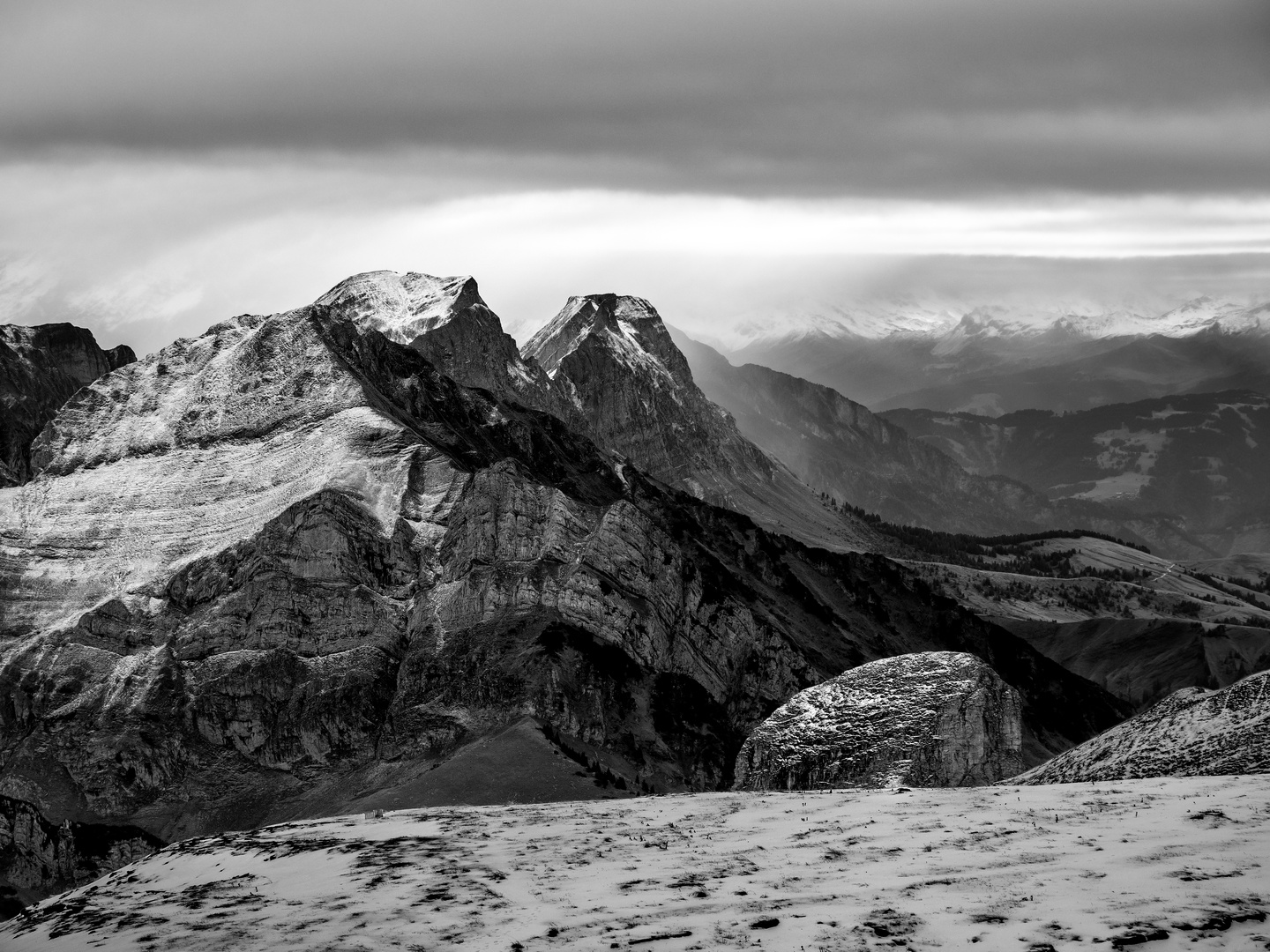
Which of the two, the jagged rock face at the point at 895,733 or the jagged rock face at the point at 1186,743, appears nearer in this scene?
the jagged rock face at the point at 1186,743

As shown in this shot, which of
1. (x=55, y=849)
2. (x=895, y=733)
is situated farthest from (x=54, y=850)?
(x=895, y=733)

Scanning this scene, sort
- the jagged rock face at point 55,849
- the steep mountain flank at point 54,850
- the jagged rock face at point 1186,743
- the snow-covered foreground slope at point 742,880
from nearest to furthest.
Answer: the snow-covered foreground slope at point 742,880 < the jagged rock face at point 1186,743 < the steep mountain flank at point 54,850 < the jagged rock face at point 55,849

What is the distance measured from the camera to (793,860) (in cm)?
6625

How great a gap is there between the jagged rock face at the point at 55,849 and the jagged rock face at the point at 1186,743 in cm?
11549

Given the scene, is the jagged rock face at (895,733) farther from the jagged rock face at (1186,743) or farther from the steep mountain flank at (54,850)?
the steep mountain flank at (54,850)

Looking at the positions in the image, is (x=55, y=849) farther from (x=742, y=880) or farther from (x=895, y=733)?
(x=742, y=880)

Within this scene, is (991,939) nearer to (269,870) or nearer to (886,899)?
(886,899)

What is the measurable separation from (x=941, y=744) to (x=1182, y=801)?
28.7 meters

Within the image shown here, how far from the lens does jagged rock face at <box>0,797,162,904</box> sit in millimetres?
176000

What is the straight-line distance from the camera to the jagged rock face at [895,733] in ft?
318

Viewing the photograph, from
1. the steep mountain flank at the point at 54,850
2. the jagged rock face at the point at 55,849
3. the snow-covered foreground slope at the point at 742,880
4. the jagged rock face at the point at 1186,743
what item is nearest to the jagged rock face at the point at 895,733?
the jagged rock face at the point at 1186,743

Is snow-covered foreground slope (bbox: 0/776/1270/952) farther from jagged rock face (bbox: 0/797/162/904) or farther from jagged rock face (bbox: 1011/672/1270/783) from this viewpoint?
jagged rock face (bbox: 0/797/162/904)

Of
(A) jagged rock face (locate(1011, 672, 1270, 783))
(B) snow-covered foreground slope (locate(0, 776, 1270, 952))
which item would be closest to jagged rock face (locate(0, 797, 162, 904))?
(B) snow-covered foreground slope (locate(0, 776, 1270, 952))

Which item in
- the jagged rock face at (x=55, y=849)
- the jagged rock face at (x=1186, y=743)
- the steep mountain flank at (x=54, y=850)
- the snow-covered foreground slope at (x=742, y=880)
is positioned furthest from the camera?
the jagged rock face at (x=55, y=849)
